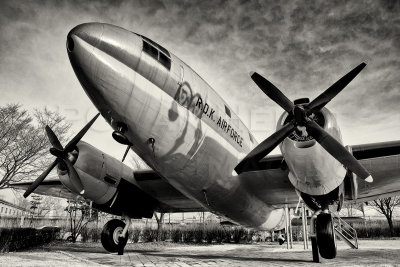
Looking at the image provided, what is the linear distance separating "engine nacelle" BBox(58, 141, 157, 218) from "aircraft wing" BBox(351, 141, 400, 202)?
792 cm

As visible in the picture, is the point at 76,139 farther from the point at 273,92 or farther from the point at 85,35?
the point at 273,92

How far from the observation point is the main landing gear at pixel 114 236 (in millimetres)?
11711

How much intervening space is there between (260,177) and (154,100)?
171 inches

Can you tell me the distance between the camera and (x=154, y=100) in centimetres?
729

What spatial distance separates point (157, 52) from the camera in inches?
295

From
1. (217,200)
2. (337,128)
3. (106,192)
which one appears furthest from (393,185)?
(106,192)

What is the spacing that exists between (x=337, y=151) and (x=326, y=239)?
9.24 feet

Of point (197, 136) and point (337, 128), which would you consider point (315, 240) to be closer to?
point (337, 128)

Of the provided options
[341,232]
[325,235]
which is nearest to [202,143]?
[325,235]

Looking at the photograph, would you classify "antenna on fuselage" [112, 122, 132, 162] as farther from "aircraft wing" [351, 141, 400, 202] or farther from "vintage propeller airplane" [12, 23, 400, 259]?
"aircraft wing" [351, 141, 400, 202]

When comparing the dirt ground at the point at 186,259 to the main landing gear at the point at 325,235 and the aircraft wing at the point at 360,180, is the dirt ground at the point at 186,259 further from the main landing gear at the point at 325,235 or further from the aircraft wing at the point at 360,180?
the aircraft wing at the point at 360,180

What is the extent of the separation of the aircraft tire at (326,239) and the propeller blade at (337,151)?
6.87 ft

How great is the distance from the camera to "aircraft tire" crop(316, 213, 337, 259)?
8.30m

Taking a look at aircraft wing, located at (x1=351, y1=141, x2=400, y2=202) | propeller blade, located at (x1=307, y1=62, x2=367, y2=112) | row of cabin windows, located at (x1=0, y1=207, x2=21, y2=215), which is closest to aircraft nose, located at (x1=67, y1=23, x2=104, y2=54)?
propeller blade, located at (x1=307, y1=62, x2=367, y2=112)
